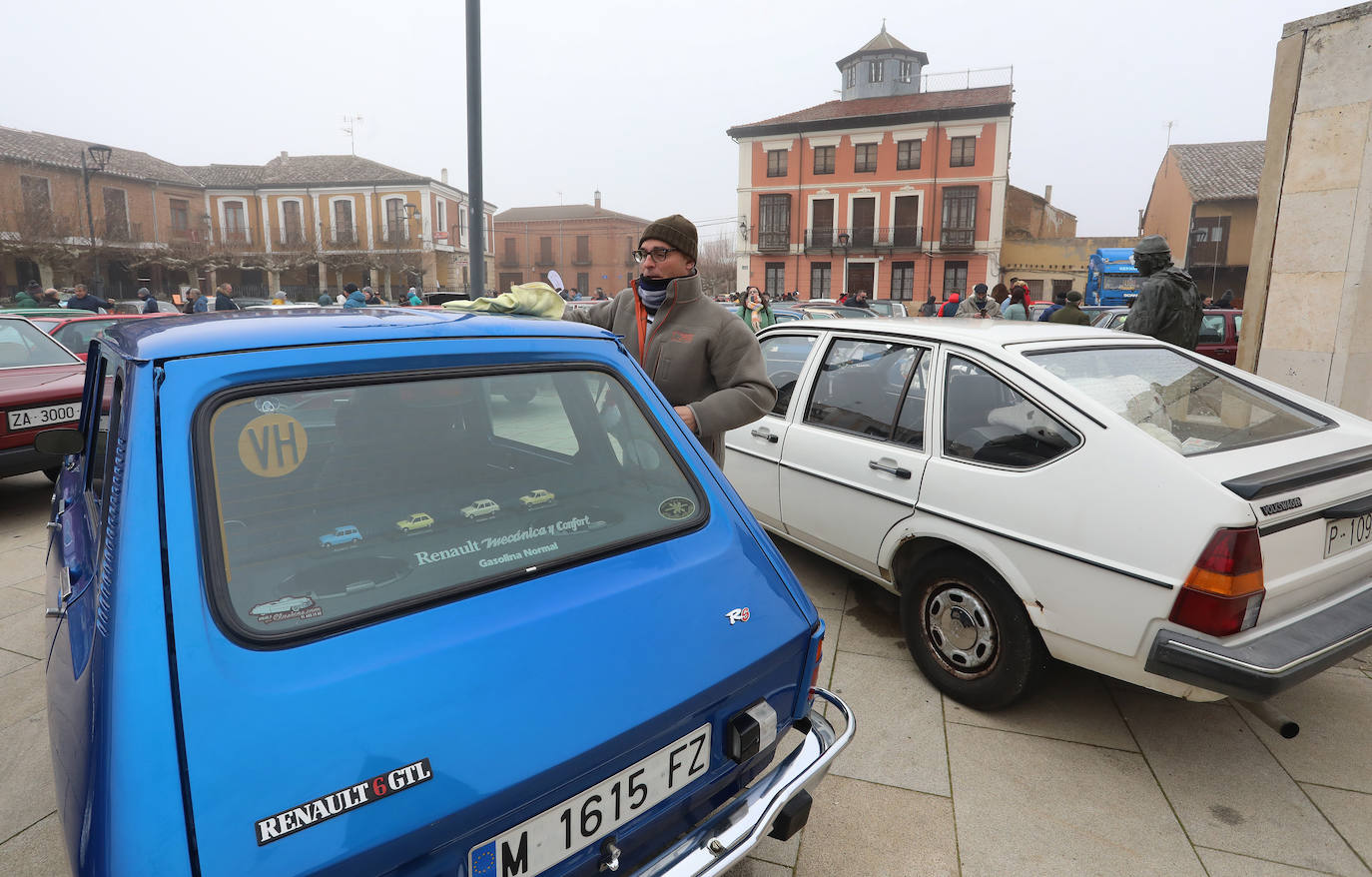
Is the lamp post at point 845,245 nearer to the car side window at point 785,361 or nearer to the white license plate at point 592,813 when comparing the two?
the car side window at point 785,361

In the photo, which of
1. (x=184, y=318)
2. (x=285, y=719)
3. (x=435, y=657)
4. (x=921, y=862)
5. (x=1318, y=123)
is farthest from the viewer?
(x=1318, y=123)

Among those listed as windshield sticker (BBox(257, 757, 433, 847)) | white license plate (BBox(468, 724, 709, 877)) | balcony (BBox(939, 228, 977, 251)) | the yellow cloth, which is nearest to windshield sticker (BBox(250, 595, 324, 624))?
windshield sticker (BBox(257, 757, 433, 847))

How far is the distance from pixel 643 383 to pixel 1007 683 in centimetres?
197

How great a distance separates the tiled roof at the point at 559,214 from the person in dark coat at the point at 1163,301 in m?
61.3

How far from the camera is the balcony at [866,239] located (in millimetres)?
38594

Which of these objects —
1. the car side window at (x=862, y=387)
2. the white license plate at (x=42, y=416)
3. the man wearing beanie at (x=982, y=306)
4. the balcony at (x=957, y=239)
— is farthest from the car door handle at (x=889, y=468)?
the balcony at (x=957, y=239)

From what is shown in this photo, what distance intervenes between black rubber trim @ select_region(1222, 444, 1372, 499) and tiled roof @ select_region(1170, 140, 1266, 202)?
36.8 metres

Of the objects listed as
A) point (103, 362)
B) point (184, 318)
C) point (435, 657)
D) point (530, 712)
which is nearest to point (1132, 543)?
point (530, 712)

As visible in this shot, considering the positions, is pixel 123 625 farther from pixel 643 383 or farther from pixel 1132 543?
pixel 1132 543

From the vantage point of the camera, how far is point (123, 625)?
117cm

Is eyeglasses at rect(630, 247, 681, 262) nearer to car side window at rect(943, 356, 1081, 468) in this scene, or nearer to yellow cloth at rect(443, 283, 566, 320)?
yellow cloth at rect(443, 283, 566, 320)

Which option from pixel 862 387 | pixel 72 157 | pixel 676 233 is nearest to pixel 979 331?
pixel 862 387

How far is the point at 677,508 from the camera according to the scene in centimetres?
191

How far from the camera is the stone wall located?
5.78 m
